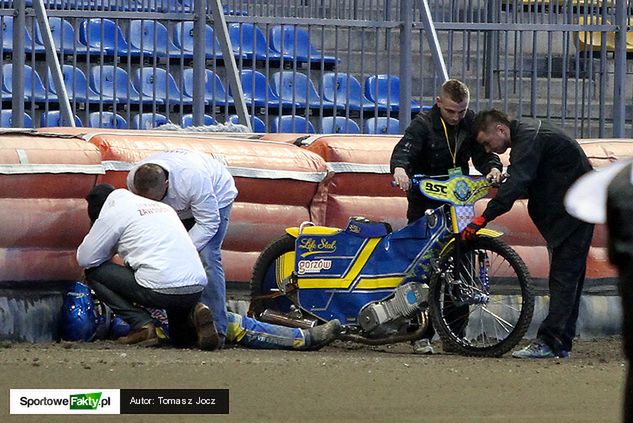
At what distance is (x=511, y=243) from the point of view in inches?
451

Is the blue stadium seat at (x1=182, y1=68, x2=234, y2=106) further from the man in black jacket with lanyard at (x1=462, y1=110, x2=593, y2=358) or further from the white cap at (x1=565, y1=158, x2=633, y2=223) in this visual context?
the white cap at (x1=565, y1=158, x2=633, y2=223)

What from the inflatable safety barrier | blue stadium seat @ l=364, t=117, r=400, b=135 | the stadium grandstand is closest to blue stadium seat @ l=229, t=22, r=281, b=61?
the stadium grandstand

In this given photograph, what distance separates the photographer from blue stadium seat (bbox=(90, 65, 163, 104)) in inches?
521

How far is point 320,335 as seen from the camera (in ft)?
33.5

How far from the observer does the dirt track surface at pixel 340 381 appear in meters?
7.59

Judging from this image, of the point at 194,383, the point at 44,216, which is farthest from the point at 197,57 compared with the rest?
the point at 194,383

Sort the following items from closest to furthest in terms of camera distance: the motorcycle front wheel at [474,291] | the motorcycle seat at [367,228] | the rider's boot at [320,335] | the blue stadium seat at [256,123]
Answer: the motorcycle front wheel at [474,291], the rider's boot at [320,335], the motorcycle seat at [367,228], the blue stadium seat at [256,123]

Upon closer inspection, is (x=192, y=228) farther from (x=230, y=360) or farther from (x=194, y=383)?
(x=194, y=383)

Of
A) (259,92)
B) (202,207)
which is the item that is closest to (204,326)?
(202,207)

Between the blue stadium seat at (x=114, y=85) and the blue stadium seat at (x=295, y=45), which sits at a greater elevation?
the blue stadium seat at (x=295, y=45)

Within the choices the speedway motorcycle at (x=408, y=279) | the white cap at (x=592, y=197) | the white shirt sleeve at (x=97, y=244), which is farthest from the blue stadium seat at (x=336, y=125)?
the white cap at (x=592, y=197)

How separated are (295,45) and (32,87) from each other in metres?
2.44

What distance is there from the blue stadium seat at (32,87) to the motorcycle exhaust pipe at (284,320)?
12.1ft

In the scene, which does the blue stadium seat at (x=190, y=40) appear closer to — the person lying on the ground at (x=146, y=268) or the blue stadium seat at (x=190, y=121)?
the blue stadium seat at (x=190, y=121)
